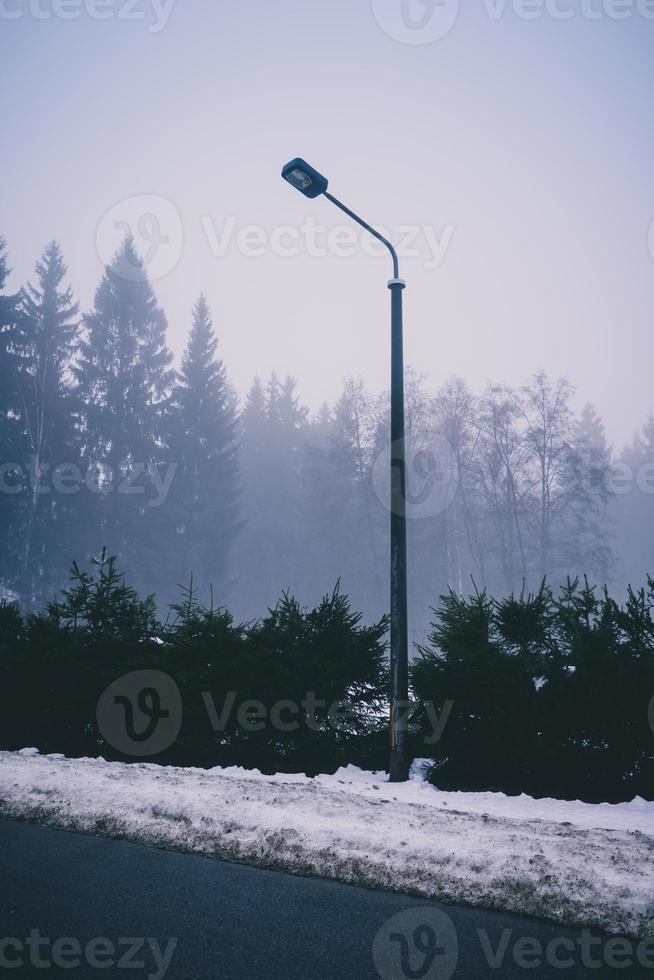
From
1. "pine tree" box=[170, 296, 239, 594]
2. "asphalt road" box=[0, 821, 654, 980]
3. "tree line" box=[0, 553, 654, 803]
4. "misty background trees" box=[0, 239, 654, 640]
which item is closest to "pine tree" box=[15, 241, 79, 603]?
"misty background trees" box=[0, 239, 654, 640]

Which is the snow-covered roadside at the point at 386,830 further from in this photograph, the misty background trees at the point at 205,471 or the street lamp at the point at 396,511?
the misty background trees at the point at 205,471

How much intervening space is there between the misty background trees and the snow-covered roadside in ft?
97.3

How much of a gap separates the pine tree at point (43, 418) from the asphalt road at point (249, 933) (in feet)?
113

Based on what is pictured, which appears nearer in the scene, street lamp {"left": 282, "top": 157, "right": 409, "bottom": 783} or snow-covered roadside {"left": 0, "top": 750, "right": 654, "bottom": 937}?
snow-covered roadside {"left": 0, "top": 750, "right": 654, "bottom": 937}

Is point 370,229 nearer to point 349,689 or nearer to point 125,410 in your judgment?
point 349,689

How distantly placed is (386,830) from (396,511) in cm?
365

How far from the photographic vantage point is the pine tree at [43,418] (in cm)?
3538

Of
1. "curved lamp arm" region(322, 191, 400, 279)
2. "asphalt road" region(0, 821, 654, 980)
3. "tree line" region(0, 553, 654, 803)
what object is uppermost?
"curved lamp arm" region(322, 191, 400, 279)

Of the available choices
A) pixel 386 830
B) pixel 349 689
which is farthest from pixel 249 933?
pixel 349 689

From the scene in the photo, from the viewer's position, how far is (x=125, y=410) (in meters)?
42.2

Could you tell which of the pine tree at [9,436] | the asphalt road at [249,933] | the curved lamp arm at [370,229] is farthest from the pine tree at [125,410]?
the asphalt road at [249,933]

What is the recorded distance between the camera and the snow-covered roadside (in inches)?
130

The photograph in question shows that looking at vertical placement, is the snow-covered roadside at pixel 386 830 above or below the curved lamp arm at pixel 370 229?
below

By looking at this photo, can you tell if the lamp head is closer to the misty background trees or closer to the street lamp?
the street lamp
